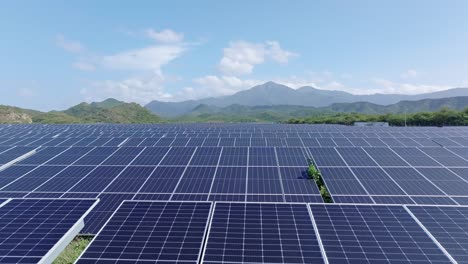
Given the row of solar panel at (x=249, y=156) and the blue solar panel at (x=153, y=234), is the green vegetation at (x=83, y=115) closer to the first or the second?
the row of solar panel at (x=249, y=156)

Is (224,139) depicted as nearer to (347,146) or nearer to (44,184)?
(347,146)

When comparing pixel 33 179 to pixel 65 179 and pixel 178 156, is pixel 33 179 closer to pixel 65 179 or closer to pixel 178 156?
pixel 65 179

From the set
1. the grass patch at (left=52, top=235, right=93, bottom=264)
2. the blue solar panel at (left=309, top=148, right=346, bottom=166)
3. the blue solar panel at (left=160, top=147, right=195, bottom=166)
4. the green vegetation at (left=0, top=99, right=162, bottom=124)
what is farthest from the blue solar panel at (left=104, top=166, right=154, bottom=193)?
the green vegetation at (left=0, top=99, right=162, bottom=124)

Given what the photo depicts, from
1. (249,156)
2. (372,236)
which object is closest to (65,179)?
(249,156)

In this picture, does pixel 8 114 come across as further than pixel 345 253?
Yes

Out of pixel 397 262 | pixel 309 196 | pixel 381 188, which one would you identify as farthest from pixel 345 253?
pixel 381 188
